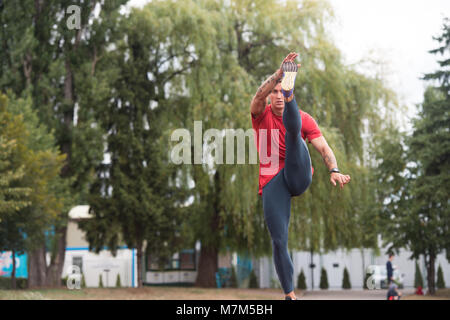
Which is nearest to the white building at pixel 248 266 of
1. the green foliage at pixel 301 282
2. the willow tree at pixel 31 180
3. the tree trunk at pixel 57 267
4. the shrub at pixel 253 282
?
the shrub at pixel 253 282

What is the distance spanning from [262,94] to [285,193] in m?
0.82

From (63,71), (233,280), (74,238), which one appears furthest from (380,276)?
(63,71)

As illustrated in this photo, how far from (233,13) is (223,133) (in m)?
6.64

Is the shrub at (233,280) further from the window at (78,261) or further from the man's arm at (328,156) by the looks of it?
the man's arm at (328,156)

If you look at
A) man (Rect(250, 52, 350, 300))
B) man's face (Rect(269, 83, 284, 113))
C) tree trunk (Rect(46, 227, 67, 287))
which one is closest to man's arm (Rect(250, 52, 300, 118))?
man (Rect(250, 52, 350, 300))

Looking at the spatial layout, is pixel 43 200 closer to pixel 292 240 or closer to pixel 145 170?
pixel 145 170

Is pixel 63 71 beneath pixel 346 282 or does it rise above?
above

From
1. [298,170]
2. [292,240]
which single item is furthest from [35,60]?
[298,170]

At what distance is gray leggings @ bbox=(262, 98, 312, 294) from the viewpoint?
4.38 metres

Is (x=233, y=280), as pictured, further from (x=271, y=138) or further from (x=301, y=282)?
(x=271, y=138)

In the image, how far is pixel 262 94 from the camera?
4.58 meters

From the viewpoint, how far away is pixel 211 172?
21.7 metres

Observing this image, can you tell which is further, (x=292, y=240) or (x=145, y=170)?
(x=145, y=170)

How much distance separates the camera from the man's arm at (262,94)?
4461 mm
